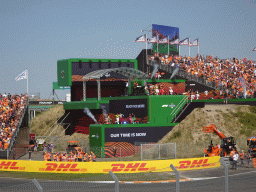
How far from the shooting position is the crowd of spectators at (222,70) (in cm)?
4456

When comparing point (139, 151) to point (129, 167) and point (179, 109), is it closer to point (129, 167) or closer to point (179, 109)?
point (129, 167)

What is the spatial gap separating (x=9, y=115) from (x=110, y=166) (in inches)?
783

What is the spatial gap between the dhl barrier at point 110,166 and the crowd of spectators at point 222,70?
55.4ft

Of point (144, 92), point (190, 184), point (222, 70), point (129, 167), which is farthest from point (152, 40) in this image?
point (190, 184)

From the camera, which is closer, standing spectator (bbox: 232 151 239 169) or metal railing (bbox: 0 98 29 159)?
standing spectator (bbox: 232 151 239 169)

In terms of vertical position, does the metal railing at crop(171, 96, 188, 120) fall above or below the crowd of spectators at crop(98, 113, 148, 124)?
above

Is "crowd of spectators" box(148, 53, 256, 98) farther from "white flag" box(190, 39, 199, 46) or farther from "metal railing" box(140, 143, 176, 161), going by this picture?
"metal railing" box(140, 143, 176, 161)

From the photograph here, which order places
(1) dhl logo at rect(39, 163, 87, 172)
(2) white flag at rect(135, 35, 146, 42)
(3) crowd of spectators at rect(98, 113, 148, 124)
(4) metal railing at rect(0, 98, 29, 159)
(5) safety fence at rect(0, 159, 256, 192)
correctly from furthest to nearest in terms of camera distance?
(2) white flag at rect(135, 35, 146, 42)
(3) crowd of spectators at rect(98, 113, 148, 124)
(4) metal railing at rect(0, 98, 29, 159)
(1) dhl logo at rect(39, 163, 87, 172)
(5) safety fence at rect(0, 159, 256, 192)

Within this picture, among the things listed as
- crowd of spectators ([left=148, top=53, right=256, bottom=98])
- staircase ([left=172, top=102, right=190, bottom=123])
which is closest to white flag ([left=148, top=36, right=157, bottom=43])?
crowd of spectators ([left=148, top=53, right=256, bottom=98])

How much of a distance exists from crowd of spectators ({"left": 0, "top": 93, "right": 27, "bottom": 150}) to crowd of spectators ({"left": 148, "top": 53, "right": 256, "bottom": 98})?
17.2 meters

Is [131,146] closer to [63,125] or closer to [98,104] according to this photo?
[98,104]

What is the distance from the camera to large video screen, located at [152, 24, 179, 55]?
59062 millimetres

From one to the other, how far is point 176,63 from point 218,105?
11.7 m

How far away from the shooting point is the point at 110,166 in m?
27.0
